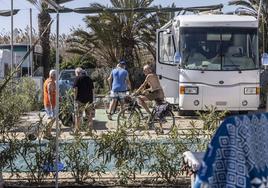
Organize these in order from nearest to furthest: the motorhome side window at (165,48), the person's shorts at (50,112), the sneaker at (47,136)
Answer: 1. the sneaker at (47,136)
2. the person's shorts at (50,112)
3. the motorhome side window at (165,48)

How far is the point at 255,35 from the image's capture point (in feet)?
51.4

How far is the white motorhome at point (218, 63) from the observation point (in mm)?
15469

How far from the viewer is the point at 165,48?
16.7 m

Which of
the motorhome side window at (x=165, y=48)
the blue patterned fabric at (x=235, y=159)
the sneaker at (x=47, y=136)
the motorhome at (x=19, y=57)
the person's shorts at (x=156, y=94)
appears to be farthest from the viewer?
the motorhome at (x=19, y=57)

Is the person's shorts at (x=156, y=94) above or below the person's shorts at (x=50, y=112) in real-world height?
above

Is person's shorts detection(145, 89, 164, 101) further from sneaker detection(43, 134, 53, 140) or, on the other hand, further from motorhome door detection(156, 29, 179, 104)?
sneaker detection(43, 134, 53, 140)

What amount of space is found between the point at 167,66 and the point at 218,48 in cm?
178

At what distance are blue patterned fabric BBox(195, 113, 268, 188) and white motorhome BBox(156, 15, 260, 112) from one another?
12.2m

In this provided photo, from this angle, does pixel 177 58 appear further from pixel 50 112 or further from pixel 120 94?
pixel 50 112

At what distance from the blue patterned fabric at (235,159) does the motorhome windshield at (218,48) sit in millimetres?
12360

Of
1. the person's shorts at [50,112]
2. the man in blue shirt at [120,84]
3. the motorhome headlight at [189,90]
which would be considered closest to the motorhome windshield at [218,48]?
the motorhome headlight at [189,90]

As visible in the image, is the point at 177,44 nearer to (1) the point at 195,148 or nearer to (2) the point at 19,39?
(1) the point at 195,148

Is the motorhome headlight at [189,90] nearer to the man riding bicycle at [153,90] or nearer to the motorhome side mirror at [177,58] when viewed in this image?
the motorhome side mirror at [177,58]

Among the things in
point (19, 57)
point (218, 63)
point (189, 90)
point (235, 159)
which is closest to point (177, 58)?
point (189, 90)
